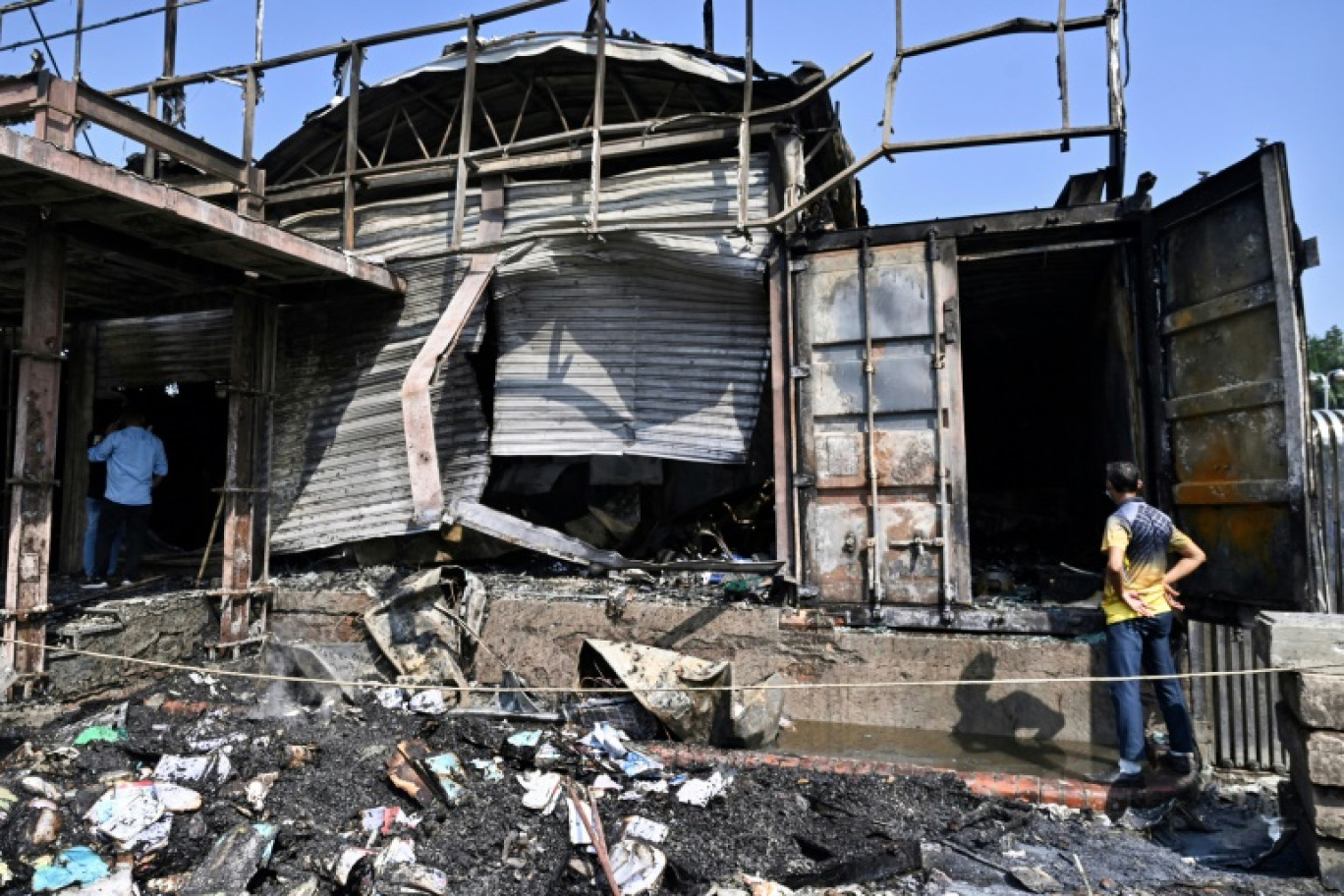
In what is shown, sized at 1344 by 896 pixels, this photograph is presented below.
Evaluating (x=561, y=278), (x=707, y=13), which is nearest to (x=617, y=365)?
(x=561, y=278)

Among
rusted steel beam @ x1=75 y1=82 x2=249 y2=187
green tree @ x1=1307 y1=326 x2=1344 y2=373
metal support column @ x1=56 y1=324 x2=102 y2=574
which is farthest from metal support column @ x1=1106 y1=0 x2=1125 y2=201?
green tree @ x1=1307 y1=326 x2=1344 y2=373

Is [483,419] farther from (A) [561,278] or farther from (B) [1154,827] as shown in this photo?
(B) [1154,827]

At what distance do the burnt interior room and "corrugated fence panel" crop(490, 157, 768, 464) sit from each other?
2128mm

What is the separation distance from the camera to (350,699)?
19.1 feet

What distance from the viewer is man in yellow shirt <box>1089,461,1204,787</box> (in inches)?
179

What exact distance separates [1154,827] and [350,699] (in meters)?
5.23

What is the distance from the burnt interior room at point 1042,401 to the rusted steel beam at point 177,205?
5451 millimetres

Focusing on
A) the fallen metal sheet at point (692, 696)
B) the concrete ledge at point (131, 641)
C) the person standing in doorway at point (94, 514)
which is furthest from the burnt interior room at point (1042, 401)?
the person standing in doorway at point (94, 514)

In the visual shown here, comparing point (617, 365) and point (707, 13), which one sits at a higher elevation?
point (707, 13)

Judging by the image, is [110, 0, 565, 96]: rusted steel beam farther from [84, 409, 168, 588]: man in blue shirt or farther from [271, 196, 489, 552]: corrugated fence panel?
[84, 409, 168, 588]: man in blue shirt

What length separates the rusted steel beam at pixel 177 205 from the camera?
4684 millimetres

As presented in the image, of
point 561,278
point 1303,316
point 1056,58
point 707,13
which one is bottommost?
point 1303,316

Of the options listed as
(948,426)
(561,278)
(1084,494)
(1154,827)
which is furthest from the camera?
(1084,494)

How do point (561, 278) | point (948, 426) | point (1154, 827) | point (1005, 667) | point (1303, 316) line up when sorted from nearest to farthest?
1. point (1154, 827)
2. point (1303, 316)
3. point (1005, 667)
4. point (948, 426)
5. point (561, 278)
